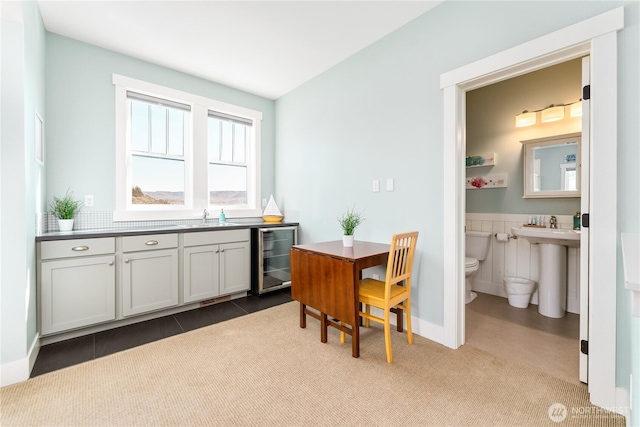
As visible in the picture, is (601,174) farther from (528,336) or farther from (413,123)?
(528,336)

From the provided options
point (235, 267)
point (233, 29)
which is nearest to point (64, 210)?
point (235, 267)

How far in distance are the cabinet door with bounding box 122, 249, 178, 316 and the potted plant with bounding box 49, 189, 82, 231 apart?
1.94ft

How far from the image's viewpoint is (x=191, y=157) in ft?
11.3

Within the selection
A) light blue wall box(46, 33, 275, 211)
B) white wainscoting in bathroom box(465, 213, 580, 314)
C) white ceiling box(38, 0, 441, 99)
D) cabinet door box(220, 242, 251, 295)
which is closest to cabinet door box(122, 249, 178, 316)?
cabinet door box(220, 242, 251, 295)

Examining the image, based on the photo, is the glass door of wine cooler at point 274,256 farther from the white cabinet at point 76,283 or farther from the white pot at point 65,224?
the white pot at point 65,224

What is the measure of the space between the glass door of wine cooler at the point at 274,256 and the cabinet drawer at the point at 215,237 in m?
0.20

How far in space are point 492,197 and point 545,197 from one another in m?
0.53

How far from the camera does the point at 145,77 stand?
3.08m

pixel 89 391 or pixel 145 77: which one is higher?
pixel 145 77

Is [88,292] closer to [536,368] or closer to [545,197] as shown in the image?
[536,368]

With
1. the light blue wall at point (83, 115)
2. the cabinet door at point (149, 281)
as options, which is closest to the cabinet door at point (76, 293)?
the cabinet door at point (149, 281)

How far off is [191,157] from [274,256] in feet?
5.33

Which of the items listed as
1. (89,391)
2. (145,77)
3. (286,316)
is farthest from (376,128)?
(89,391)

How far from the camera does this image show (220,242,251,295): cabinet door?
3.18 metres
